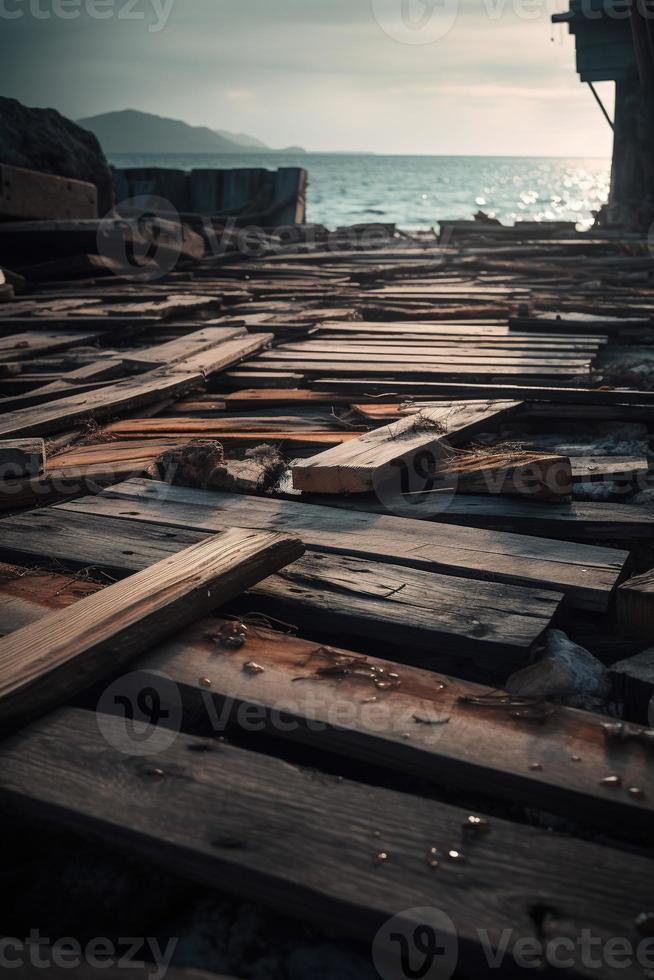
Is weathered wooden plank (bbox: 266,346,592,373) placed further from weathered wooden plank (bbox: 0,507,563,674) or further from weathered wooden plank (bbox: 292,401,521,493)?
weathered wooden plank (bbox: 0,507,563,674)

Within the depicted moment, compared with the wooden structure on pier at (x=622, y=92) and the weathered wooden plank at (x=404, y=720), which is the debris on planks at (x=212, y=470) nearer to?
the weathered wooden plank at (x=404, y=720)

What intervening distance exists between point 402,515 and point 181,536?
770mm

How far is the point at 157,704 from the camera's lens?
1.92m

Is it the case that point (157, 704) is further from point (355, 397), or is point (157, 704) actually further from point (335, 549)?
point (355, 397)

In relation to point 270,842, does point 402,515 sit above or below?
above

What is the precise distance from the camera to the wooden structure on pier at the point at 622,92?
16484 millimetres

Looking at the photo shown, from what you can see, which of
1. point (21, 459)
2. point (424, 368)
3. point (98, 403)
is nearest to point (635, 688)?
point (21, 459)

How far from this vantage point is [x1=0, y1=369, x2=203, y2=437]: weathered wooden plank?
3830mm

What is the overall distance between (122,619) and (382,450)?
1.47 metres

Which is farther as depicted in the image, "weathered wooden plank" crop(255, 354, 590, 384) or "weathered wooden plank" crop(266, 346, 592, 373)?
"weathered wooden plank" crop(266, 346, 592, 373)

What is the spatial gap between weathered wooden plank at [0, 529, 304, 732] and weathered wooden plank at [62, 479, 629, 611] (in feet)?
0.95

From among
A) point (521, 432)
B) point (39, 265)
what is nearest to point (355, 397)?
point (521, 432)

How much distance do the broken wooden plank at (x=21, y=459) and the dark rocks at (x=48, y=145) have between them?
25.8 ft

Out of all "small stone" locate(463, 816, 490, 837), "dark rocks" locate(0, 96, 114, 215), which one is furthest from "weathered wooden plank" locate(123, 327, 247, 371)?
"dark rocks" locate(0, 96, 114, 215)
